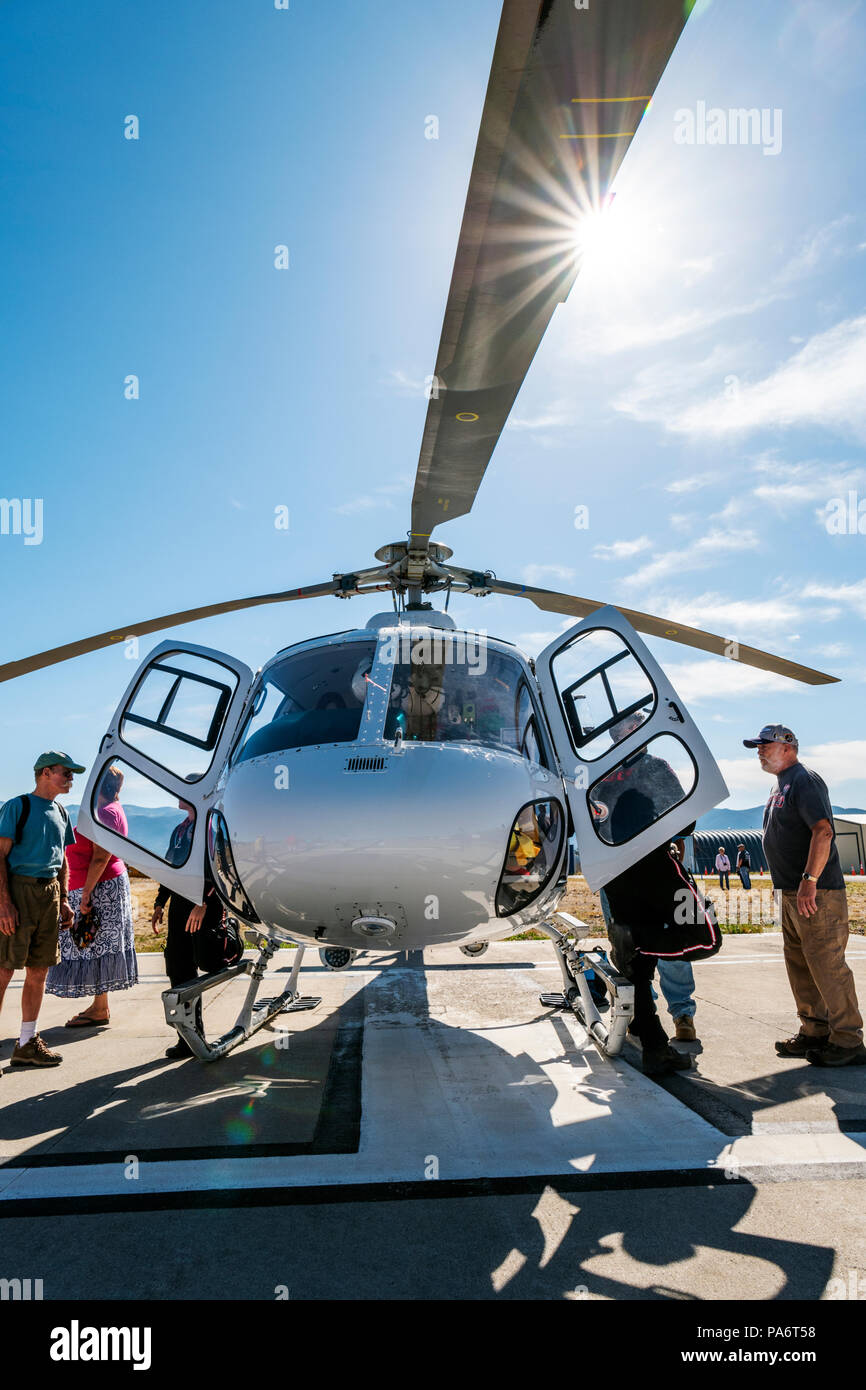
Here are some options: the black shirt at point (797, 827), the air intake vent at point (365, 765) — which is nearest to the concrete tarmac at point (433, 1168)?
the black shirt at point (797, 827)

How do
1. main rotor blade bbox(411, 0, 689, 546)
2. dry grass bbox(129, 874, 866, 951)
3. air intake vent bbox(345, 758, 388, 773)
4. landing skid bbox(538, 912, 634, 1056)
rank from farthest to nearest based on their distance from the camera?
dry grass bbox(129, 874, 866, 951) < landing skid bbox(538, 912, 634, 1056) < air intake vent bbox(345, 758, 388, 773) < main rotor blade bbox(411, 0, 689, 546)

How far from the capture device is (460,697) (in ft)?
13.8

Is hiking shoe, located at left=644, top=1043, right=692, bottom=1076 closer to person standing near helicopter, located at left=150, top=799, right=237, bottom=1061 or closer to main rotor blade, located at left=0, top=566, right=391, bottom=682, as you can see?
person standing near helicopter, located at left=150, top=799, right=237, bottom=1061

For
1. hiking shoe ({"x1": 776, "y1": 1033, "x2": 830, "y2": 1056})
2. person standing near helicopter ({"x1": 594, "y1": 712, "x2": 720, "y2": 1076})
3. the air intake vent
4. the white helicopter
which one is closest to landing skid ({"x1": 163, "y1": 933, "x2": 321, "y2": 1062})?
the white helicopter

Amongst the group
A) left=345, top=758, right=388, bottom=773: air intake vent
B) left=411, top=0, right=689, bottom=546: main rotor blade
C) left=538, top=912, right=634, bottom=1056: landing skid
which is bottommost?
left=538, top=912, right=634, bottom=1056: landing skid

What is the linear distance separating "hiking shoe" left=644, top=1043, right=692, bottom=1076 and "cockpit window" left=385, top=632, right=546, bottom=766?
69.7 inches

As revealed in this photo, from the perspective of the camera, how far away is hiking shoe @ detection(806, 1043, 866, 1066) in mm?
4551

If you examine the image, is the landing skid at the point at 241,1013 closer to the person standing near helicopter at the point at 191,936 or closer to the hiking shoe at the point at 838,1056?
the person standing near helicopter at the point at 191,936

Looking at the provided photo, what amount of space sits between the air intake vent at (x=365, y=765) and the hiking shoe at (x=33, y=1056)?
307 cm

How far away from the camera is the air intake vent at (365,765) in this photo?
3.41 m

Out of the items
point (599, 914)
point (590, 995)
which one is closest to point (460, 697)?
point (590, 995)
